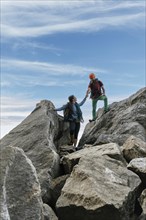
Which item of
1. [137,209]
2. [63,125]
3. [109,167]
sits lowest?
[137,209]

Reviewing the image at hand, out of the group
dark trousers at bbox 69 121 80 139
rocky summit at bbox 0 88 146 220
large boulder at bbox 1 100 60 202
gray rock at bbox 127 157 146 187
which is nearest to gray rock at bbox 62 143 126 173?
rocky summit at bbox 0 88 146 220

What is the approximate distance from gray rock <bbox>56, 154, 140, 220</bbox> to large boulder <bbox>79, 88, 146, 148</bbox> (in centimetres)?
767

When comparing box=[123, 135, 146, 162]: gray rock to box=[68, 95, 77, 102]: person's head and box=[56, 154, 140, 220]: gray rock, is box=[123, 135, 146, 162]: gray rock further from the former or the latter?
box=[68, 95, 77, 102]: person's head

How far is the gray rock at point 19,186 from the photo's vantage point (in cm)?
1231

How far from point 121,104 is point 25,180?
19.6 metres

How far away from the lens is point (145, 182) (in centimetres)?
1952

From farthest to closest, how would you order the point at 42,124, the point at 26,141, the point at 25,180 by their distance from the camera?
the point at 42,124
the point at 26,141
the point at 25,180

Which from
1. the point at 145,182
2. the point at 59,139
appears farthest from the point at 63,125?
the point at 145,182

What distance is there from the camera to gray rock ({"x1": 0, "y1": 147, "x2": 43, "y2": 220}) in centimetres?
1231

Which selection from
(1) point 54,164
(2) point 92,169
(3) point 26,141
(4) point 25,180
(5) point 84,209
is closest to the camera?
(4) point 25,180

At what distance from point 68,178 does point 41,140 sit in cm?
585

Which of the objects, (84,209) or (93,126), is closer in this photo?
(84,209)

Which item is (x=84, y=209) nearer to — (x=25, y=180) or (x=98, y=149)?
(x=25, y=180)

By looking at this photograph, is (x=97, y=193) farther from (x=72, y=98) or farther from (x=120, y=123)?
(x=120, y=123)
